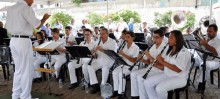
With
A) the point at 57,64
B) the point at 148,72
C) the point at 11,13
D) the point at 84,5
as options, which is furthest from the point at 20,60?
the point at 84,5

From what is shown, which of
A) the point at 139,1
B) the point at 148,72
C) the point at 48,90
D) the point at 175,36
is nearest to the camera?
the point at 175,36

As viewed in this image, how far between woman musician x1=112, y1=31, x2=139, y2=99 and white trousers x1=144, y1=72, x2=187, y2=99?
0.75 metres

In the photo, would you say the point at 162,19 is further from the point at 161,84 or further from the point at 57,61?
the point at 161,84

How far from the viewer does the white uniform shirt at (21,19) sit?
150 inches

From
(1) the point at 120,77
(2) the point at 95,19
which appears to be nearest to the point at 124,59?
(1) the point at 120,77

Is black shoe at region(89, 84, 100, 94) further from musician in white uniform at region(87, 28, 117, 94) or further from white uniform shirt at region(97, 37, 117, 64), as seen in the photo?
white uniform shirt at region(97, 37, 117, 64)

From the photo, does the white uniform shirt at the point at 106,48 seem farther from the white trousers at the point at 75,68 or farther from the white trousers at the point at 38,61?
the white trousers at the point at 38,61

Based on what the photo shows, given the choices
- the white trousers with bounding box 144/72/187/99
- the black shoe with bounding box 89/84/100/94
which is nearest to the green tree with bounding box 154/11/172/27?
the black shoe with bounding box 89/84/100/94

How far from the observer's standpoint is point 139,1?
64.7 ft

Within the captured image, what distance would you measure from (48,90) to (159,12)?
13101mm

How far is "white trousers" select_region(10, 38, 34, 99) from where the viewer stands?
3.88 metres

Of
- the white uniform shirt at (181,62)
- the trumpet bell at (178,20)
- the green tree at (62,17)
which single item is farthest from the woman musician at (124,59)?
the green tree at (62,17)

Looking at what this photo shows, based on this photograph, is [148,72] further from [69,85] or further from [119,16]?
[119,16]

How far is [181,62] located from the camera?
3.36 meters
